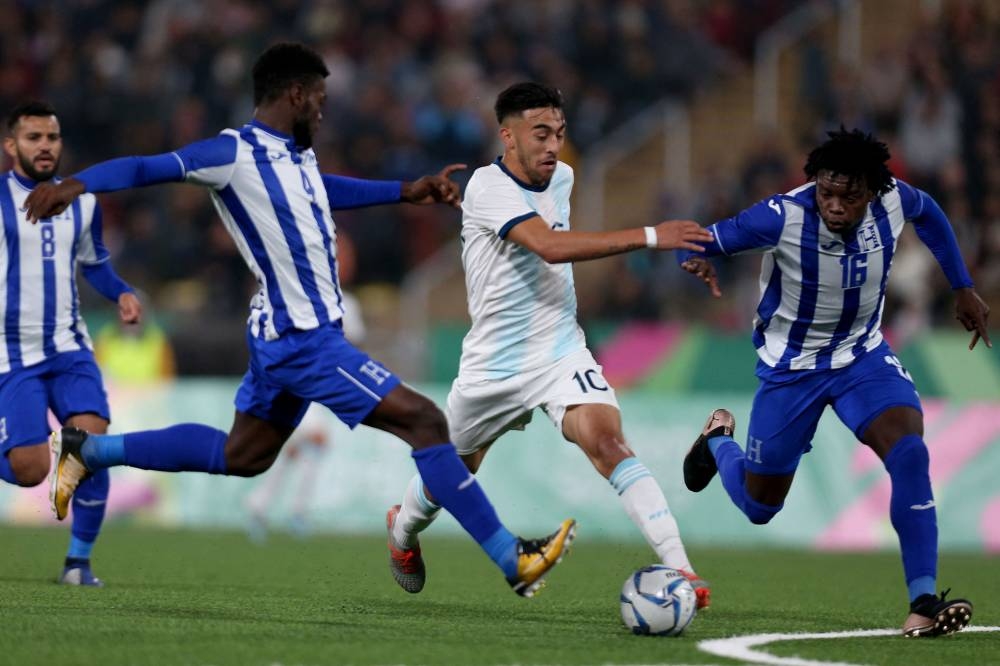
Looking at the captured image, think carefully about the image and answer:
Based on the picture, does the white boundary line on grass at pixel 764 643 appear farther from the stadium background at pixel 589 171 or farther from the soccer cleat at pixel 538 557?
the stadium background at pixel 589 171

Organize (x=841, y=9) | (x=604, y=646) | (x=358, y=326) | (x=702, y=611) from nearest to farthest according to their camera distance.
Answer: (x=604, y=646)
(x=702, y=611)
(x=358, y=326)
(x=841, y=9)

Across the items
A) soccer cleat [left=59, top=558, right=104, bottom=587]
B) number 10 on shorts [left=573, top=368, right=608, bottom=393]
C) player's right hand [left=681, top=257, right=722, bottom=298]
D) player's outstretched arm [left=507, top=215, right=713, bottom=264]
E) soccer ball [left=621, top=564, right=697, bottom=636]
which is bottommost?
soccer cleat [left=59, top=558, right=104, bottom=587]

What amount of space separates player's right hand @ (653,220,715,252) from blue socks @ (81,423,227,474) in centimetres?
214

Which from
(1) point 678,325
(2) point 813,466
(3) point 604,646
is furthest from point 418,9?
(3) point 604,646

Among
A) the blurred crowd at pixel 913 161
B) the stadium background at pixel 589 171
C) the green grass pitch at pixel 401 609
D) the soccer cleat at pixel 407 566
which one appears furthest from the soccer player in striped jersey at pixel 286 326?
the blurred crowd at pixel 913 161

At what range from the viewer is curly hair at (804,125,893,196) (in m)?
6.84

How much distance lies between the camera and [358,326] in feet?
42.4

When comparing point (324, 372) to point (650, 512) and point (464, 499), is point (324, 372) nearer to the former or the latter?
point (464, 499)

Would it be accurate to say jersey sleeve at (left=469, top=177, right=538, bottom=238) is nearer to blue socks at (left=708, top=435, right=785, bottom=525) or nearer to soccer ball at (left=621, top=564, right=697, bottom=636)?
soccer ball at (left=621, top=564, right=697, bottom=636)

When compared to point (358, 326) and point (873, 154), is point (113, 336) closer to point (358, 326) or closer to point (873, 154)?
point (358, 326)

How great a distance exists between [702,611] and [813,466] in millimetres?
6219

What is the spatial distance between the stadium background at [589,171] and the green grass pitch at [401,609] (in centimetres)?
179

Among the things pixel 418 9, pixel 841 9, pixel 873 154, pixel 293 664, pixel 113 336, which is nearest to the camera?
pixel 293 664

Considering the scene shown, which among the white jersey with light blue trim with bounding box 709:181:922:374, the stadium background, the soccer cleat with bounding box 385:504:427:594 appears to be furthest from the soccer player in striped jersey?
the stadium background
